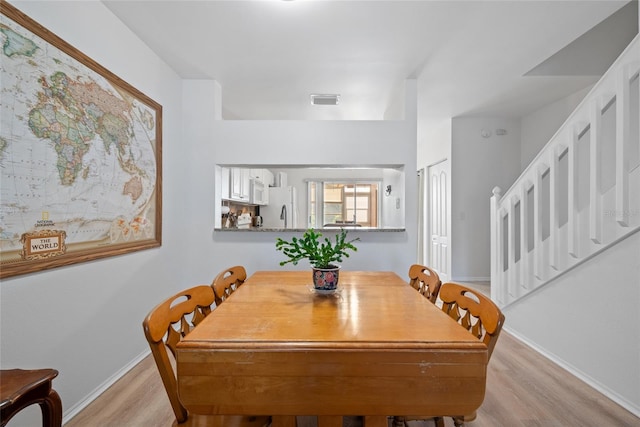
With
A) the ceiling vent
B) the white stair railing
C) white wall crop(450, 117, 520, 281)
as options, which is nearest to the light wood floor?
the white stair railing

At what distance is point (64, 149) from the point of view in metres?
1.57

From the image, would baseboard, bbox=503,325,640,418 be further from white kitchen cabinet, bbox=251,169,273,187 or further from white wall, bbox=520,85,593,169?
white kitchen cabinet, bbox=251,169,273,187

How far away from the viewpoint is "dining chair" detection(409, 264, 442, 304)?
1.63 metres

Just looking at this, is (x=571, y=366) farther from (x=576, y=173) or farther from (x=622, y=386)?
(x=576, y=173)

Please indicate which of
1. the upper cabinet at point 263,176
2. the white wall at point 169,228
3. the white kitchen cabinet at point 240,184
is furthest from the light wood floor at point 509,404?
the upper cabinet at point 263,176

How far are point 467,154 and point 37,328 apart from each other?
5.06 meters

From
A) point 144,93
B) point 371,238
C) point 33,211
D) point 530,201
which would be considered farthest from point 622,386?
point 144,93

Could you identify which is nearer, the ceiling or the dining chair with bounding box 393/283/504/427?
the dining chair with bounding box 393/283/504/427

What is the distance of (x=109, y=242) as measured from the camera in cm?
192

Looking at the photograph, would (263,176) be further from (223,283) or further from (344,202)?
(223,283)

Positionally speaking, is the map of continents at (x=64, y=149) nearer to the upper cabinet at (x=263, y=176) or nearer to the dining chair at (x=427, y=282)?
the dining chair at (x=427, y=282)

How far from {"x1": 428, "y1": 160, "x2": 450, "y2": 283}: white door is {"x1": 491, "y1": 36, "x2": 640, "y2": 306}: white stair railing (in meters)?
1.52

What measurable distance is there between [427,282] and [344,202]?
16.5ft

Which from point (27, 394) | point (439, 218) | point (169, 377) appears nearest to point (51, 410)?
point (27, 394)
